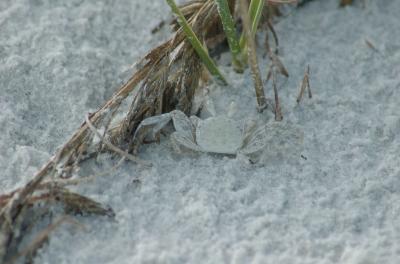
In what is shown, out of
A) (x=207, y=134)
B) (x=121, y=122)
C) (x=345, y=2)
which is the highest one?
(x=121, y=122)

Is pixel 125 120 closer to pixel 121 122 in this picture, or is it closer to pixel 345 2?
pixel 121 122

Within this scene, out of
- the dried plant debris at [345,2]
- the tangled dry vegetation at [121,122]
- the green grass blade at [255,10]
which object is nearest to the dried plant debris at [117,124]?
the tangled dry vegetation at [121,122]

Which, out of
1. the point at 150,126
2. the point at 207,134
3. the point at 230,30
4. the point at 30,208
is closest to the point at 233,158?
the point at 207,134

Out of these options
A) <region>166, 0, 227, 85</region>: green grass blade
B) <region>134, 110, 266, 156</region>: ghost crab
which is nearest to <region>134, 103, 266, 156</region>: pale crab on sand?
<region>134, 110, 266, 156</region>: ghost crab

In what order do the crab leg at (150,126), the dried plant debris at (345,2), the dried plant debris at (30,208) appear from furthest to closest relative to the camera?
the dried plant debris at (345,2) < the crab leg at (150,126) < the dried plant debris at (30,208)

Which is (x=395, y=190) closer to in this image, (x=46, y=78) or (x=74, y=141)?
(x=74, y=141)

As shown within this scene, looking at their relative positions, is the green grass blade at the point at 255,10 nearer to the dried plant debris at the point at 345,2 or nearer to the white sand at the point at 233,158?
the white sand at the point at 233,158

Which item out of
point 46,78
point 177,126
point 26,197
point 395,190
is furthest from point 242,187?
point 46,78

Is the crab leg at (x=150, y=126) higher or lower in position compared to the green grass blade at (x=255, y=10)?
lower

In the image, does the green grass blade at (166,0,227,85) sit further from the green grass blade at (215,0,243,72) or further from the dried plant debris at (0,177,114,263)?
the dried plant debris at (0,177,114,263)
